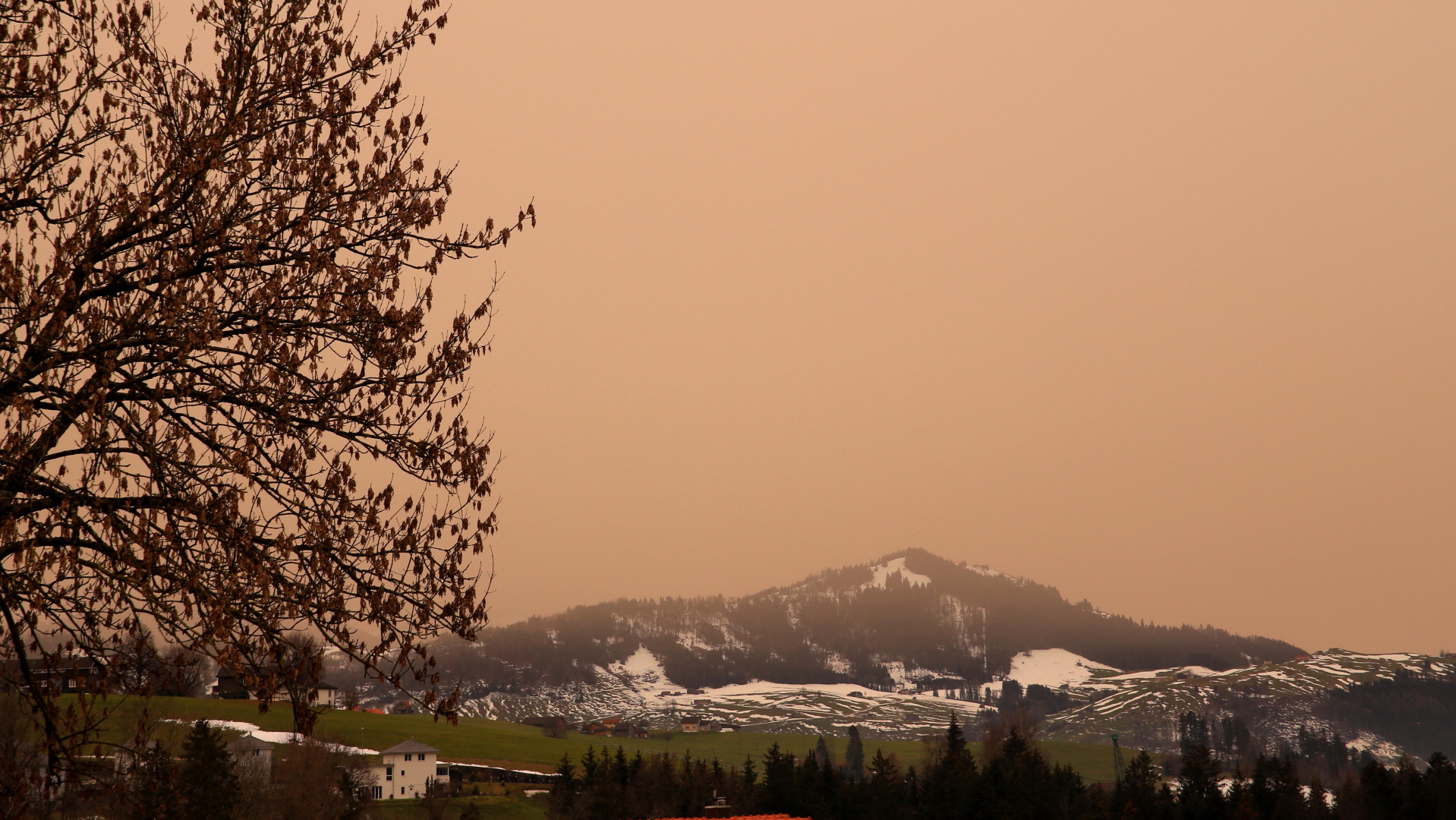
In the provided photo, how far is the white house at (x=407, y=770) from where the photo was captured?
146125mm

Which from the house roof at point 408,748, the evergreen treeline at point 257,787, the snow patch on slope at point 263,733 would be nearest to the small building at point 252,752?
the snow patch on slope at point 263,733

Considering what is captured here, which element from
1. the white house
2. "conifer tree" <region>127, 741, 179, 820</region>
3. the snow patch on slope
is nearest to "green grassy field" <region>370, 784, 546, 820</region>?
the snow patch on slope

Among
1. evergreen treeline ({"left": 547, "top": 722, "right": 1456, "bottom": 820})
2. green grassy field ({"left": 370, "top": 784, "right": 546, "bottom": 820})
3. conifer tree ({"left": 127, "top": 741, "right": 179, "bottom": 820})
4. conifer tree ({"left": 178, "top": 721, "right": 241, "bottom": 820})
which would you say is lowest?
green grassy field ({"left": 370, "top": 784, "right": 546, "bottom": 820})

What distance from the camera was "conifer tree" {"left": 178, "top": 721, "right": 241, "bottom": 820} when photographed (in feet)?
233

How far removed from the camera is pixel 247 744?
124 m

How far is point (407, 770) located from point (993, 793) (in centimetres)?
8145

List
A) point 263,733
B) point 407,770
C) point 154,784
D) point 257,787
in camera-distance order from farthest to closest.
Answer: point 407,770 → point 263,733 → point 257,787 → point 154,784

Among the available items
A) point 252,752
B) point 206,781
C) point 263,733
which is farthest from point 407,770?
point 206,781

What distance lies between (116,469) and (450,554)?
11.5 ft

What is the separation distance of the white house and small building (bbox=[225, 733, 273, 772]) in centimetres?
2077

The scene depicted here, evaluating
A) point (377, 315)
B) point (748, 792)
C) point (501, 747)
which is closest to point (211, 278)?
point (377, 315)

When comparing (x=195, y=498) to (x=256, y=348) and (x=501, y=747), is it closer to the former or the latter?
(x=256, y=348)

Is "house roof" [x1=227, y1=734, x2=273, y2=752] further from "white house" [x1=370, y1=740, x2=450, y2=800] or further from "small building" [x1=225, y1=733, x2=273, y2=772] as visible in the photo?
"white house" [x1=370, y1=740, x2=450, y2=800]

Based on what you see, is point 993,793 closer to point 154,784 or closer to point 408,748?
point 408,748
